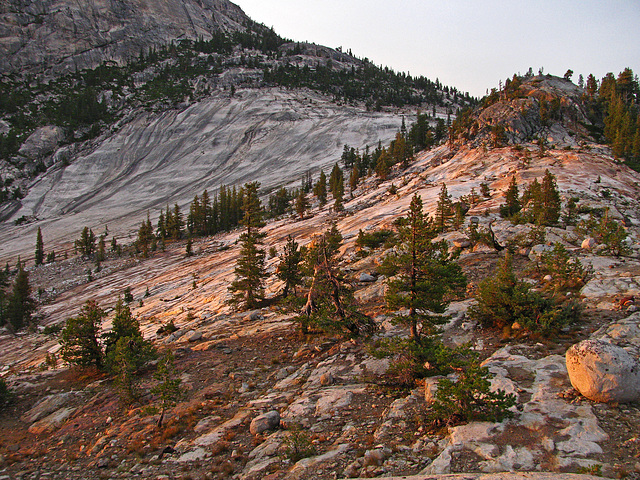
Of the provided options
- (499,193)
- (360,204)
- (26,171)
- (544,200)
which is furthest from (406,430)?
(26,171)

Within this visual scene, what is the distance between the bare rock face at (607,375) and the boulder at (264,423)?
8314 millimetres

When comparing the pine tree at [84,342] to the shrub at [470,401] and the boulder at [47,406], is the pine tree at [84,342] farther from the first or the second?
the shrub at [470,401]

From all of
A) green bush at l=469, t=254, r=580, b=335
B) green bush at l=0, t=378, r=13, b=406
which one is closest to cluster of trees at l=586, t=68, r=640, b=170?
green bush at l=469, t=254, r=580, b=335

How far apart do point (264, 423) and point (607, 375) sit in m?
9.17

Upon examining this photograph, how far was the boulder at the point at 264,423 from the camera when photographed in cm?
1030

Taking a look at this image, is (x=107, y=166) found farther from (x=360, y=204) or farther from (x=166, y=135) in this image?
(x=360, y=204)

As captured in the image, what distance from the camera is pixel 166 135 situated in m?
141

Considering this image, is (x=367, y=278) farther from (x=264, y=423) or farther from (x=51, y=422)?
(x=51, y=422)

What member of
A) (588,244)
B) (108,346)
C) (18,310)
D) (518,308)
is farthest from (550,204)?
(18,310)

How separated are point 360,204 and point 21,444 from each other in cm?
5244

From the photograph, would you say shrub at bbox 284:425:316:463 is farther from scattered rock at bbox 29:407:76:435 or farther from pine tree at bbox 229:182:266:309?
pine tree at bbox 229:182:266:309

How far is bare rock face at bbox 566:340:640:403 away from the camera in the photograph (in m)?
8.32

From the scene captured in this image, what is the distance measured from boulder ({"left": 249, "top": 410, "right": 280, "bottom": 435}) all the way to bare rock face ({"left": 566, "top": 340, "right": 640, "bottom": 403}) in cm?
831

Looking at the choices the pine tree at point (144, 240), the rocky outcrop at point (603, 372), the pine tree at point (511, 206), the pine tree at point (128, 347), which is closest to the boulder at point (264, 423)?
the pine tree at point (128, 347)
